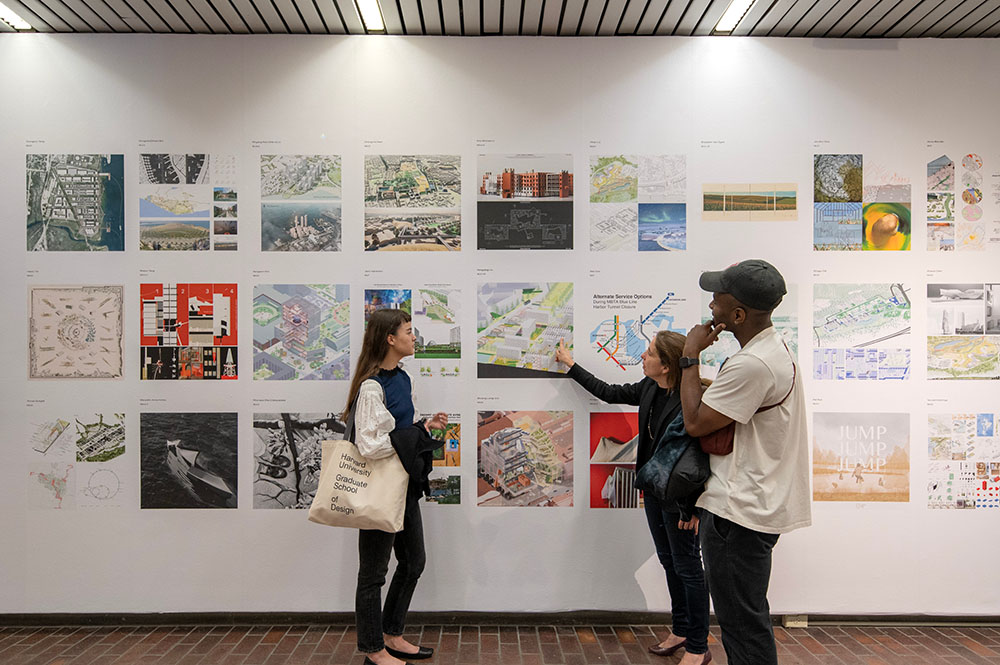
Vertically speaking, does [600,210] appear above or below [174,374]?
above

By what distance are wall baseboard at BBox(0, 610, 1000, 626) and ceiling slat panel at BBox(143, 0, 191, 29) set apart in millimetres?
3787

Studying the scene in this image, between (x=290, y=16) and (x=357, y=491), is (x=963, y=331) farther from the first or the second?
A: (x=290, y=16)

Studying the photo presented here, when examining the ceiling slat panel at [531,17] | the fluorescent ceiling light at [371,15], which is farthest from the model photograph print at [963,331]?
the fluorescent ceiling light at [371,15]

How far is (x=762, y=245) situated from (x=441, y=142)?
87.4 inches

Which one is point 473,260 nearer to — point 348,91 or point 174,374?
point 348,91

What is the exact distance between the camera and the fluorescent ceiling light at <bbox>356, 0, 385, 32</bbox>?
3713 millimetres

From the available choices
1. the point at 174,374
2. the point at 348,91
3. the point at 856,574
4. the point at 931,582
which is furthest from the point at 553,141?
the point at 931,582

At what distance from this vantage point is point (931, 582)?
13.2 ft

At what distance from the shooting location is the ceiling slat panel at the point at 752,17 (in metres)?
3.70

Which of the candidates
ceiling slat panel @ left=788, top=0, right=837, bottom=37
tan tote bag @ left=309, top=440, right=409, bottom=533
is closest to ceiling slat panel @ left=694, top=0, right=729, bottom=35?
ceiling slat panel @ left=788, top=0, right=837, bottom=37

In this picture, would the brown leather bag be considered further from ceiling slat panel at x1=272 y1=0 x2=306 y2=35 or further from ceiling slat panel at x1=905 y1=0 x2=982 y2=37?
ceiling slat panel at x1=272 y1=0 x2=306 y2=35

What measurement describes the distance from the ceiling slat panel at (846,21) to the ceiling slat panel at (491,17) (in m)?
2.06

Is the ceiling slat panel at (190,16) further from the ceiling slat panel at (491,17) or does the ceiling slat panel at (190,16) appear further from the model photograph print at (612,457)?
the model photograph print at (612,457)

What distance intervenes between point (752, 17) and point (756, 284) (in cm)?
231
